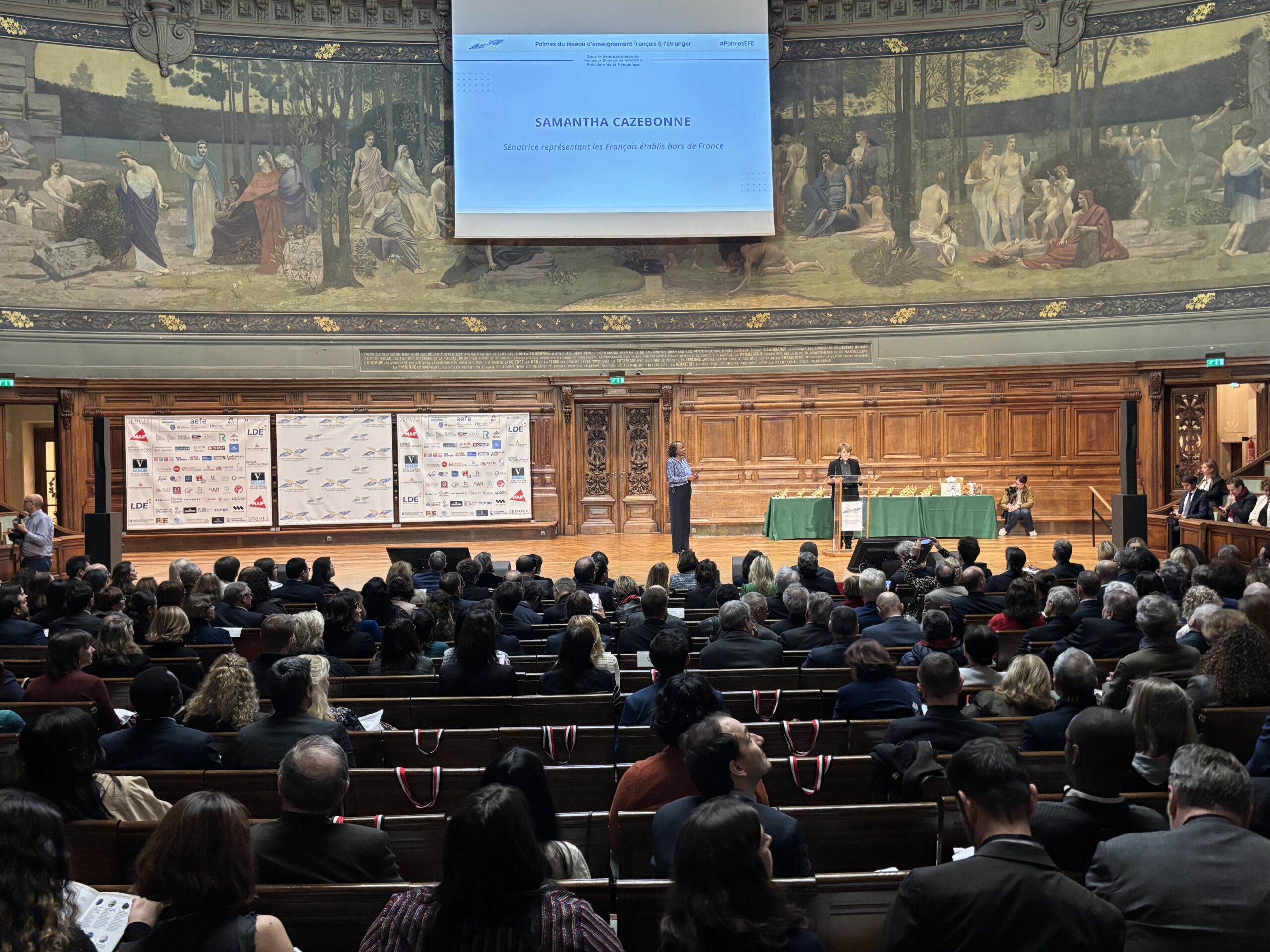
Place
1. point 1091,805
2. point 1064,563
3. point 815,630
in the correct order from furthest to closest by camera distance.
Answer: point 1064,563, point 815,630, point 1091,805

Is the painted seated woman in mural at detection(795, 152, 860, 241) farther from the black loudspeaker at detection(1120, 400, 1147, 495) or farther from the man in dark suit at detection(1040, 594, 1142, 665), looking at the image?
the man in dark suit at detection(1040, 594, 1142, 665)

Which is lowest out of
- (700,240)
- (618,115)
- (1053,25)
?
(700,240)

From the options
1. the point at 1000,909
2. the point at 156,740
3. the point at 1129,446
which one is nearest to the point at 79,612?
the point at 156,740

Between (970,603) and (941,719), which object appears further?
(970,603)

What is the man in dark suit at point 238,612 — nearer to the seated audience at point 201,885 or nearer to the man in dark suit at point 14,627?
the man in dark suit at point 14,627

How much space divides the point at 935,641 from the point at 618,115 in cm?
1424

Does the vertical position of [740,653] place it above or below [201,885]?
below

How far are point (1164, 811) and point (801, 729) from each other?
4.76 feet

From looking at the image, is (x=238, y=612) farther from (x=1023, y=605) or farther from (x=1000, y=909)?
(x=1000, y=909)

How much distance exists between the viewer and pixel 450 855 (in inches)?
85.4

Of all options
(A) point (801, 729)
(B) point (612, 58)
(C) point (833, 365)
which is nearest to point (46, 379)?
(B) point (612, 58)

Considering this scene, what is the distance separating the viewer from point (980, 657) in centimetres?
515

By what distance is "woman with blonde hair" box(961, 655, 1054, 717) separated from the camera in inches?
181

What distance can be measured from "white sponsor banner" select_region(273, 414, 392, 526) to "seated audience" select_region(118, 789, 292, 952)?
1508 centimetres
